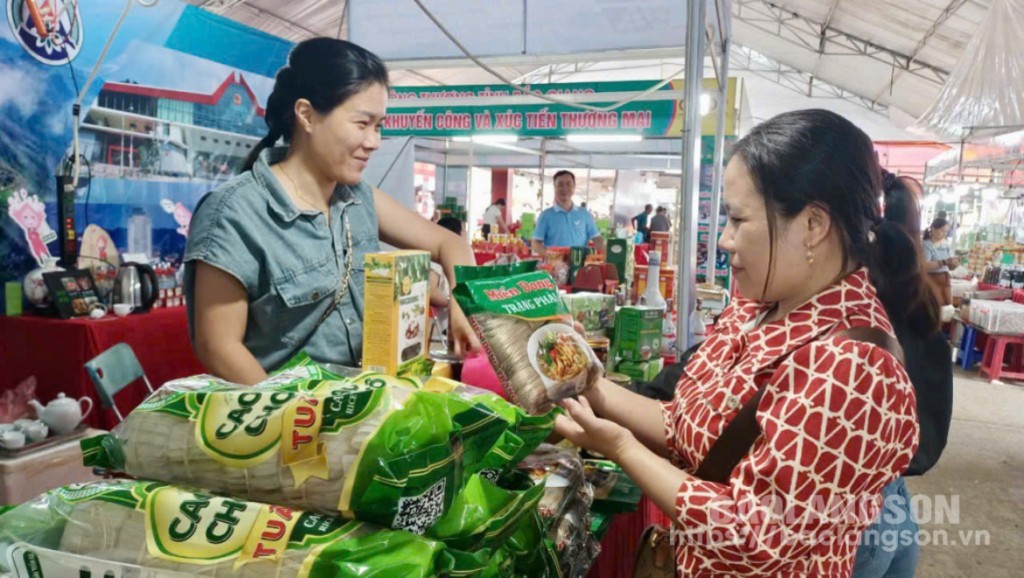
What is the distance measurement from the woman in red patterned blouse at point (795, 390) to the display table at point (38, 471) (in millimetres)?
2405

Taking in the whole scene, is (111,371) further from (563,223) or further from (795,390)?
(563,223)

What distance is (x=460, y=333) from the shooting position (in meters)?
1.45

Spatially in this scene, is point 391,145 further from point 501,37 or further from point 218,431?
point 218,431

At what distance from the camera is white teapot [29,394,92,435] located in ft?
9.54

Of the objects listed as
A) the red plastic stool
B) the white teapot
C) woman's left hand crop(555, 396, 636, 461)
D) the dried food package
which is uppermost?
woman's left hand crop(555, 396, 636, 461)

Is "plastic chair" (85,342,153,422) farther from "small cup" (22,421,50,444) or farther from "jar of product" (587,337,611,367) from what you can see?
"jar of product" (587,337,611,367)

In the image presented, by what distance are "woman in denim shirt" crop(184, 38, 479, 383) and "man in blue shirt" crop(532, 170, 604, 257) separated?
215 inches

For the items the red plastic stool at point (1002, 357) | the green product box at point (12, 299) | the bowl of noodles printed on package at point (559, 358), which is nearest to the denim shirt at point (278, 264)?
the bowl of noodles printed on package at point (559, 358)

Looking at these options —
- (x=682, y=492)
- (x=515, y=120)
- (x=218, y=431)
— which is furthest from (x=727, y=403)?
(x=515, y=120)

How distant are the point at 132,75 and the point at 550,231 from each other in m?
4.19

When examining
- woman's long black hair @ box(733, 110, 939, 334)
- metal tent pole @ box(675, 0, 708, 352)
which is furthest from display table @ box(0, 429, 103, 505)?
woman's long black hair @ box(733, 110, 939, 334)

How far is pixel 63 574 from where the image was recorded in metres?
0.70

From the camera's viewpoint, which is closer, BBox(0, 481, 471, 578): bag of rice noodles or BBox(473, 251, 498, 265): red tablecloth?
BBox(0, 481, 471, 578): bag of rice noodles

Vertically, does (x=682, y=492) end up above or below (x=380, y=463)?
below
